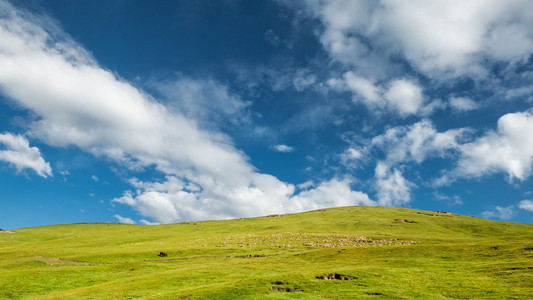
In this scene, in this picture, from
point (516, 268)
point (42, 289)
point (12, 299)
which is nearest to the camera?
point (516, 268)

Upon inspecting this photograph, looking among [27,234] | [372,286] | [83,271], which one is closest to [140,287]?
[83,271]

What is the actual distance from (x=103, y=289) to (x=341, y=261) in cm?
3567

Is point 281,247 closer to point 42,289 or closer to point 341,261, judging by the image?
point 341,261

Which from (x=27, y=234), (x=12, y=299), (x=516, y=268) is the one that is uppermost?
(x=27, y=234)

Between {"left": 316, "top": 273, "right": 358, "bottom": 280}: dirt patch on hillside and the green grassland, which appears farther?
{"left": 316, "top": 273, "right": 358, "bottom": 280}: dirt patch on hillside

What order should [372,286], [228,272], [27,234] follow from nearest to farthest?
[372,286] → [228,272] → [27,234]

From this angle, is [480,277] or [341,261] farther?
[341,261]

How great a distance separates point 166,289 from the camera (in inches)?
1499

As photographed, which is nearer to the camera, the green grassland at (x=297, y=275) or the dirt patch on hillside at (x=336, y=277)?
the green grassland at (x=297, y=275)

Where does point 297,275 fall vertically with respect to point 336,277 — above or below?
above

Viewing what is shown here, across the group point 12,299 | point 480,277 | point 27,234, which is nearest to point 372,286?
point 480,277

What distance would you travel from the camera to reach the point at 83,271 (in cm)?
5275

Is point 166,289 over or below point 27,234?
below

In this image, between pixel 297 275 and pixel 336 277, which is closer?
pixel 336 277
